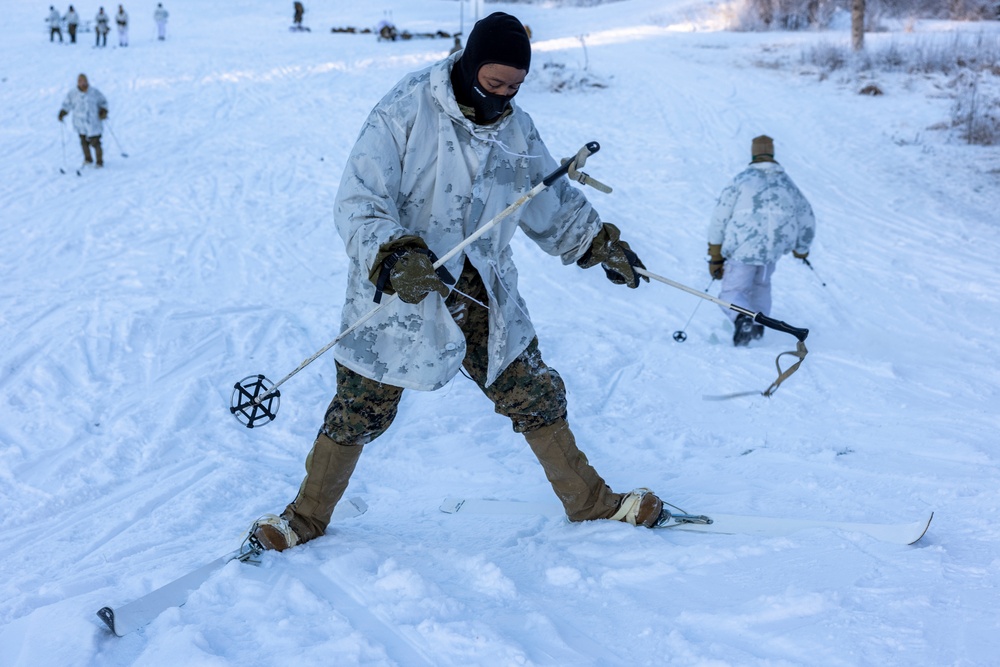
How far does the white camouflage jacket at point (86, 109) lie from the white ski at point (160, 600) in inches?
416

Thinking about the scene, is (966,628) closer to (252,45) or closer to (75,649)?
(75,649)

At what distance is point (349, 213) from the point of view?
2635 millimetres

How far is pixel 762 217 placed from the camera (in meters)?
6.23

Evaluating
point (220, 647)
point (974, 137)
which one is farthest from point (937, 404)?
point (974, 137)

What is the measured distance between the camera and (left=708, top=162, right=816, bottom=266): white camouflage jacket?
623cm

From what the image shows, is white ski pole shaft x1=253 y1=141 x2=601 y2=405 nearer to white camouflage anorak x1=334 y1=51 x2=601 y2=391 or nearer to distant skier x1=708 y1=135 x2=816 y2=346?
white camouflage anorak x1=334 y1=51 x2=601 y2=391

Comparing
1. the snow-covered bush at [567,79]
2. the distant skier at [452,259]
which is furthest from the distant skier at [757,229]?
the snow-covered bush at [567,79]

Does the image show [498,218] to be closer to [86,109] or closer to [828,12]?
[86,109]

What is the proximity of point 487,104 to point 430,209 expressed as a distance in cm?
39

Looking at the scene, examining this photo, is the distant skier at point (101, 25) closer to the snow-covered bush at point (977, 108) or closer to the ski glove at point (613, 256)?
the snow-covered bush at point (977, 108)

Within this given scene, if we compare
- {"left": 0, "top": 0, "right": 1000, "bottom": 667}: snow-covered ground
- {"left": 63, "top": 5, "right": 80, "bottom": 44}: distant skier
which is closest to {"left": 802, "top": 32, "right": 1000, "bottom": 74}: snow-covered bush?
{"left": 0, "top": 0, "right": 1000, "bottom": 667}: snow-covered ground

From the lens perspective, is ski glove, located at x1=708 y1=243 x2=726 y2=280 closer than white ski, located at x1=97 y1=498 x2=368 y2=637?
No

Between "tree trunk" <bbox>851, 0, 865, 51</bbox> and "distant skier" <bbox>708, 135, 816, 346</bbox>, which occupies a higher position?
"tree trunk" <bbox>851, 0, 865, 51</bbox>

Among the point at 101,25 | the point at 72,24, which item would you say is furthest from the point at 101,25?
the point at 72,24
